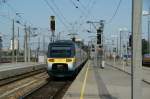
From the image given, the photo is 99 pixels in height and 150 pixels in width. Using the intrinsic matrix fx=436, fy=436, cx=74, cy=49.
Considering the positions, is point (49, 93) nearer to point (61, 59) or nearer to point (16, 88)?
point (16, 88)

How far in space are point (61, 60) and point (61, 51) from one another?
35.2 inches

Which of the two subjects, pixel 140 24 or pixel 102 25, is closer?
pixel 140 24

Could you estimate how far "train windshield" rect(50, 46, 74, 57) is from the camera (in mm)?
34188

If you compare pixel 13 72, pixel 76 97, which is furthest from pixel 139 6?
pixel 13 72

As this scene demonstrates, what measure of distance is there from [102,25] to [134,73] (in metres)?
53.5

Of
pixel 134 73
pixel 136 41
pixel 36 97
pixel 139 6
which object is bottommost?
pixel 36 97

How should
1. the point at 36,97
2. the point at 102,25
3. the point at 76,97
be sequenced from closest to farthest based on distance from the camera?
the point at 76,97, the point at 36,97, the point at 102,25

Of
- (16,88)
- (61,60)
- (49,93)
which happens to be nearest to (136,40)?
(49,93)

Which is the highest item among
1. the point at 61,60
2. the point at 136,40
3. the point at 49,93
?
the point at 136,40

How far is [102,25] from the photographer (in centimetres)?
6412

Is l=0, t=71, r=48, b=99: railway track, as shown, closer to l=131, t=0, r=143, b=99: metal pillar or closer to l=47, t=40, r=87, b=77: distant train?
l=47, t=40, r=87, b=77: distant train

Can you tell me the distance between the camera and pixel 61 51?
3441 centimetres

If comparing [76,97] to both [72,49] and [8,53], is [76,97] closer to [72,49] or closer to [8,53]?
[72,49]

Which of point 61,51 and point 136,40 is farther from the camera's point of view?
point 61,51
